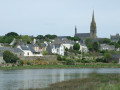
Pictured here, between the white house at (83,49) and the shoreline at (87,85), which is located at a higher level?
the white house at (83,49)

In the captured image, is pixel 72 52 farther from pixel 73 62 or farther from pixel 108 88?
pixel 108 88

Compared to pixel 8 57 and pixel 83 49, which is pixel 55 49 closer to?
pixel 83 49

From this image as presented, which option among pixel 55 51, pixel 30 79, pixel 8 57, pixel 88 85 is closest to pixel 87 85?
pixel 88 85

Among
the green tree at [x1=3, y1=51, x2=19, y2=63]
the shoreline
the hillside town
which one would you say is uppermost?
the hillside town

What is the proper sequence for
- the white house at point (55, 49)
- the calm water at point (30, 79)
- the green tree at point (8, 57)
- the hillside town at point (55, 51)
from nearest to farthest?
the calm water at point (30, 79) < the green tree at point (8, 57) < the hillside town at point (55, 51) < the white house at point (55, 49)

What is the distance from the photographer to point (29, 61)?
83.0 meters

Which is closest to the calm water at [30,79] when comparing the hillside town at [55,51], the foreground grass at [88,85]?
the foreground grass at [88,85]

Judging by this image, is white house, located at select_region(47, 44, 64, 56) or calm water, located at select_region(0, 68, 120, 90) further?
white house, located at select_region(47, 44, 64, 56)

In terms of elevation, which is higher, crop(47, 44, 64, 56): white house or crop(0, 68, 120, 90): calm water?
crop(47, 44, 64, 56): white house

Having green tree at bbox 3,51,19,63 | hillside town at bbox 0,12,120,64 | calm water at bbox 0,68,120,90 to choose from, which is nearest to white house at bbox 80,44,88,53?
hillside town at bbox 0,12,120,64

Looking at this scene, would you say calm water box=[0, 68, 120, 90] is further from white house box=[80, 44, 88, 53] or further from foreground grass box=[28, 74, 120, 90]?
white house box=[80, 44, 88, 53]

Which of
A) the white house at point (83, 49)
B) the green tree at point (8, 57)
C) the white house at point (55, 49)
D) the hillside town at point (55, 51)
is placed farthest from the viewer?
the white house at point (83, 49)

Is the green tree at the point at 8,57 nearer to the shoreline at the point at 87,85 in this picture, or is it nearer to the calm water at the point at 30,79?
the calm water at the point at 30,79

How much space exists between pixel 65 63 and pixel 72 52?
33563 mm
